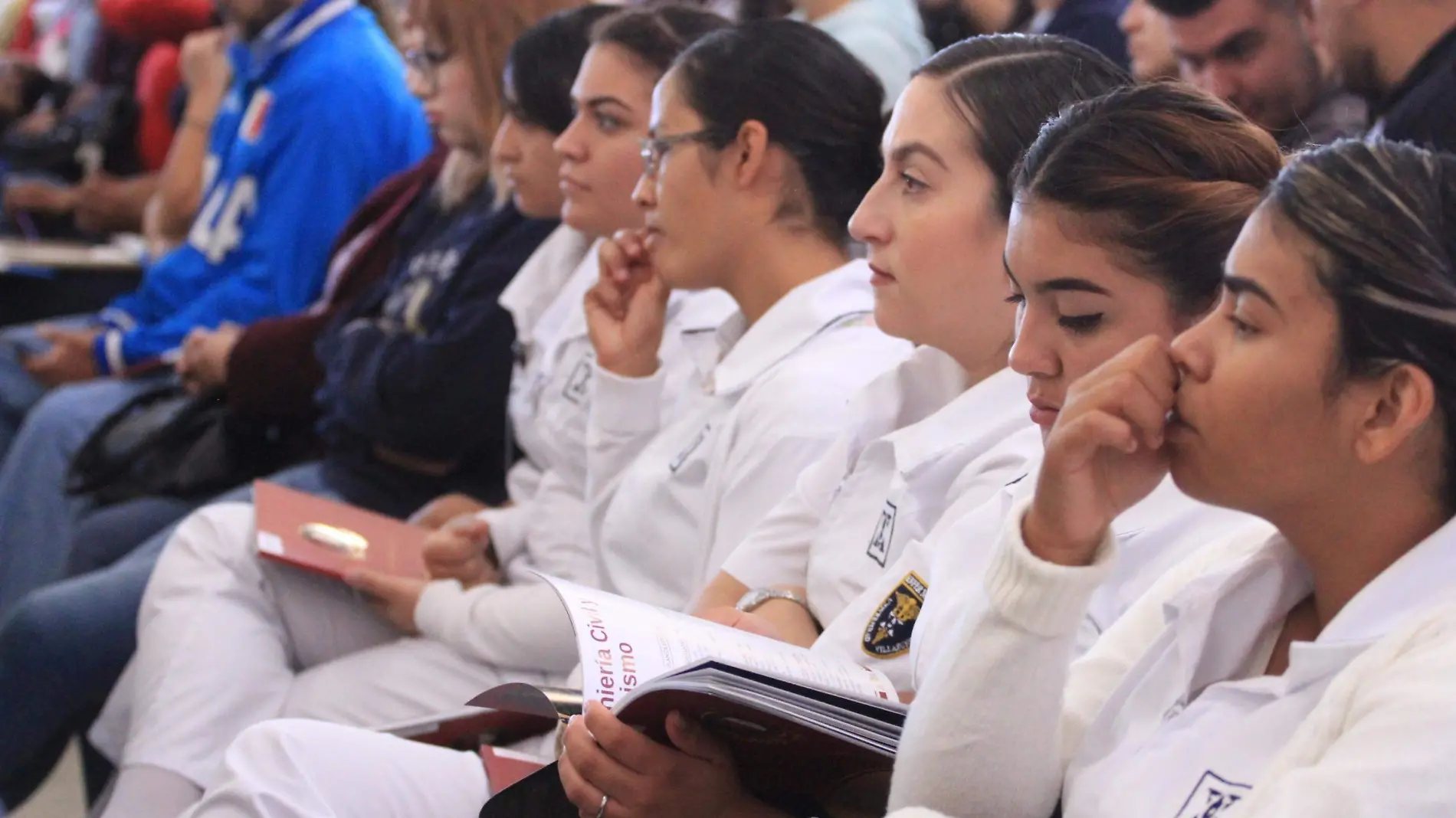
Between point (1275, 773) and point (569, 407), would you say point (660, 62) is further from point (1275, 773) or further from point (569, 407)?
point (1275, 773)

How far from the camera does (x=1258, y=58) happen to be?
2.27m

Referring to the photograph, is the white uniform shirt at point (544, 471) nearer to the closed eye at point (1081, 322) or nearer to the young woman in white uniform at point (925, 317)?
the young woman in white uniform at point (925, 317)

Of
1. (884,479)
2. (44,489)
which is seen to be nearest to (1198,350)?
(884,479)

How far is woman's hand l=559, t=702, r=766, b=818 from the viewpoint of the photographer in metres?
1.27

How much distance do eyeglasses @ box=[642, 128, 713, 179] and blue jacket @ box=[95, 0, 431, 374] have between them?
1.52m

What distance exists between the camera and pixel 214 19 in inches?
198

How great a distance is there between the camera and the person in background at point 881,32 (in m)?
2.78

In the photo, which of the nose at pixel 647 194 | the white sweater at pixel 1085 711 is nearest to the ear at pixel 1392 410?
the white sweater at pixel 1085 711

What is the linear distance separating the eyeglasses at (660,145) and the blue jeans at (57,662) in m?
1.02

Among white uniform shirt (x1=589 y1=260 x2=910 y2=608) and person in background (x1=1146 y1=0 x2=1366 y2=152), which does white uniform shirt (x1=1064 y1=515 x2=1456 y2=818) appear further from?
person in background (x1=1146 y1=0 x2=1366 y2=152)

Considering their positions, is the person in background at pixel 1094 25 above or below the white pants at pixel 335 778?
above

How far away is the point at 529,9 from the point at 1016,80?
4.84ft

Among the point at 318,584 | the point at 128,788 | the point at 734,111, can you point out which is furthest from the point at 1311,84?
the point at 128,788

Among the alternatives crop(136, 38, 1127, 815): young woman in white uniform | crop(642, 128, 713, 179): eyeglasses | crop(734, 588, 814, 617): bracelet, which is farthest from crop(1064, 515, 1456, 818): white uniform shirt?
crop(642, 128, 713, 179): eyeglasses
